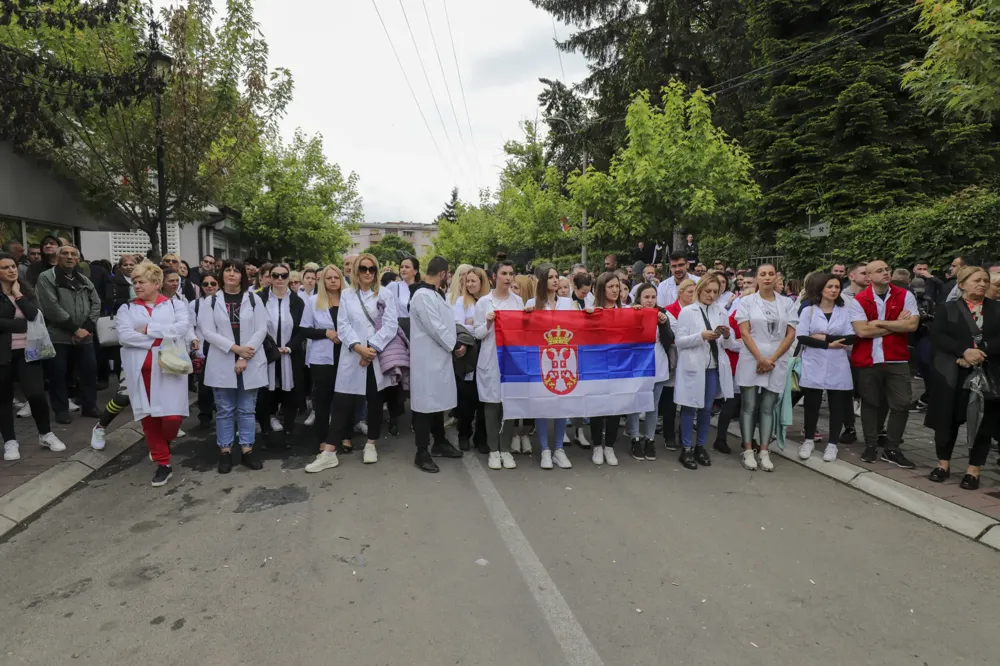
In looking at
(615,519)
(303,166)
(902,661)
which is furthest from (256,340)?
(303,166)

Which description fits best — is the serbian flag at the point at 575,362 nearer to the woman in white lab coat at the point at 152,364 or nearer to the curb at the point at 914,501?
the curb at the point at 914,501

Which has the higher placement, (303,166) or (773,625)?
(303,166)

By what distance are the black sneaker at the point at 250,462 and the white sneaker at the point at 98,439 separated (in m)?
1.61

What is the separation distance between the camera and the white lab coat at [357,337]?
630 cm

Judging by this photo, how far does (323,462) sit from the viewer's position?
613cm

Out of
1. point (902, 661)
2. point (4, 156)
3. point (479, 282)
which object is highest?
point (4, 156)

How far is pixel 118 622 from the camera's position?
11.2 feet

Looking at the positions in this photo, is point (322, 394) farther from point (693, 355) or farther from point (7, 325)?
point (693, 355)

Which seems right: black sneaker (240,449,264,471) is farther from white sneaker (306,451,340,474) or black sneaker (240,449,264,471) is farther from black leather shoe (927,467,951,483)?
black leather shoe (927,467,951,483)

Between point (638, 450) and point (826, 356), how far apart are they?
7.18 ft

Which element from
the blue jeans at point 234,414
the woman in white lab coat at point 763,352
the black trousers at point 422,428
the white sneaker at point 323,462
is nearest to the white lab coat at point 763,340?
the woman in white lab coat at point 763,352

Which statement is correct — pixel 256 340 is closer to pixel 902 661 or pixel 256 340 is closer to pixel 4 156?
pixel 902 661

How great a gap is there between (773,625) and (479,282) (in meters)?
4.26

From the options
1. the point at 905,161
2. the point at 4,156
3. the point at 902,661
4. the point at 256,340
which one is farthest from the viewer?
the point at 905,161
